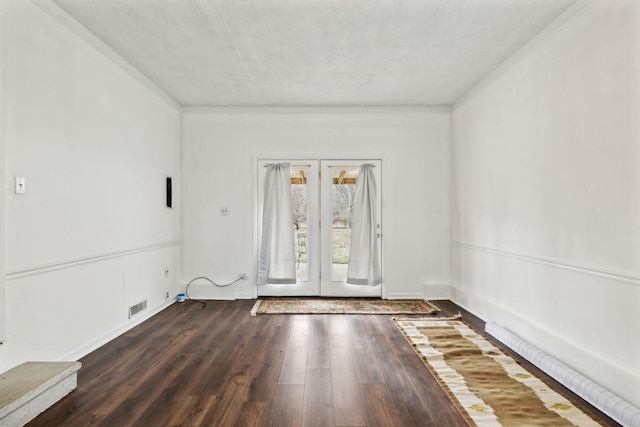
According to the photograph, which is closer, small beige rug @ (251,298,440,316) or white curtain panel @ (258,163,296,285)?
small beige rug @ (251,298,440,316)

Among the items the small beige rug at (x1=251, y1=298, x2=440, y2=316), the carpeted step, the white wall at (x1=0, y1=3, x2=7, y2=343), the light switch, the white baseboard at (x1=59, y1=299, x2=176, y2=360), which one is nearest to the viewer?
the carpeted step

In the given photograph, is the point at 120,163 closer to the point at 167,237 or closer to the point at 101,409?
the point at 167,237

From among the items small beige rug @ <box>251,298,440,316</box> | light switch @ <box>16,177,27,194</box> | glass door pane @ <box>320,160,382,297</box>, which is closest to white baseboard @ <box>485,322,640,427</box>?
small beige rug @ <box>251,298,440,316</box>

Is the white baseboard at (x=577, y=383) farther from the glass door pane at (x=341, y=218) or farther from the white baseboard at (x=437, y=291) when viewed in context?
the glass door pane at (x=341, y=218)

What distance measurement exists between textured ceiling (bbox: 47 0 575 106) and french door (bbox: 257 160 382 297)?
3.56 feet

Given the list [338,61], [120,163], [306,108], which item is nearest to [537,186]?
[338,61]

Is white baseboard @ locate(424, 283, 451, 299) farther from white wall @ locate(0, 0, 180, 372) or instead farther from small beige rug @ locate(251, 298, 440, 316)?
white wall @ locate(0, 0, 180, 372)

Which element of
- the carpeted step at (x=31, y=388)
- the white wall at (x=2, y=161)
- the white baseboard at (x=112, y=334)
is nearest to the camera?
the carpeted step at (x=31, y=388)

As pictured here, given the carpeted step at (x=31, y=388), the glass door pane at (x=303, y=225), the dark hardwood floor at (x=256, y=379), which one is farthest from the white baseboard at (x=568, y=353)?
the carpeted step at (x=31, y=388)

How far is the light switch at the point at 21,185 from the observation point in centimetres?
237

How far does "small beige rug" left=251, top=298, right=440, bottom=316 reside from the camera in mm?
4398

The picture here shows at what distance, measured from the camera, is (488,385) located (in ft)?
8.05

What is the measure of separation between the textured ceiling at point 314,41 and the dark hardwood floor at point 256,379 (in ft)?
8.90

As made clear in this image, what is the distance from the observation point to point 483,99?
13.5 ft
